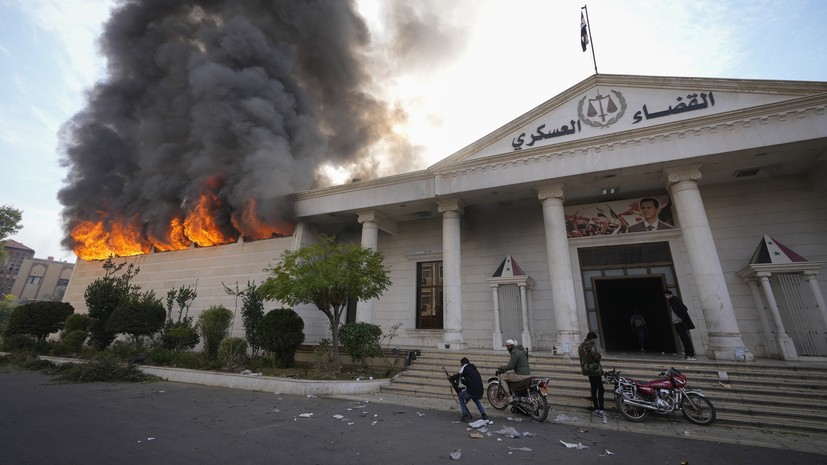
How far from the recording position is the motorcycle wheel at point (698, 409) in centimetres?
648

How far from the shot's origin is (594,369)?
23.6ft

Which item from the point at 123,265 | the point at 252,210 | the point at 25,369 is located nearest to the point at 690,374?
the point at 252,210

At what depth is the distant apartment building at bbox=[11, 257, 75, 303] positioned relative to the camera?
213 feet

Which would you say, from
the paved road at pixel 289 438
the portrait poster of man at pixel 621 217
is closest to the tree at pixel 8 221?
the paved road at pixel 289 438

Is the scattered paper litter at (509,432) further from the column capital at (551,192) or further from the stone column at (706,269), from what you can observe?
the column capital at (551,192)

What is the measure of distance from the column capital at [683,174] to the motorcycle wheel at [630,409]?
8.21 m

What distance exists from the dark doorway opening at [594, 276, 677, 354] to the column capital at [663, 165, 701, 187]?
4.03 metres

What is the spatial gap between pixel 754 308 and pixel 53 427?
18.9 meters

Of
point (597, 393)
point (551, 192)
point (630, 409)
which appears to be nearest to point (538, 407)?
point (597, 393)

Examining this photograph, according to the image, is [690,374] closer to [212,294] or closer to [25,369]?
[212,294]

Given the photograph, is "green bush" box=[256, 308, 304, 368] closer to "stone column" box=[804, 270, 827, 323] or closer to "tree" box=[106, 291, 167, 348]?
"tree" box=[106, 291, 167, 348]

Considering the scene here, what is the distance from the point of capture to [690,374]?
28.3ft

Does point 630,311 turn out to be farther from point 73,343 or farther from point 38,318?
point 38,318

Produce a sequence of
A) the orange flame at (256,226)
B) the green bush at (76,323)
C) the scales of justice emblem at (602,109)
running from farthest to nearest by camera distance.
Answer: the green bush at (76,323) → the orange flame at (256,226) → the scales of justice emblem at (602,109)
